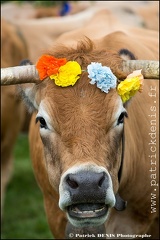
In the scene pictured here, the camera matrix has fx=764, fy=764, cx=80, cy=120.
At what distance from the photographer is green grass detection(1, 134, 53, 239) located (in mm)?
8422

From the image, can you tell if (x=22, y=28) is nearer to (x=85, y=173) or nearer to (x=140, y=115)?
(x=140, y=115)

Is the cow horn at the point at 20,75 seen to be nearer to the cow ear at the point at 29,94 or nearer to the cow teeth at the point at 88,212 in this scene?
the cow ear at the point at 29,94

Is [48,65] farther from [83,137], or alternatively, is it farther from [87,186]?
[87,186]

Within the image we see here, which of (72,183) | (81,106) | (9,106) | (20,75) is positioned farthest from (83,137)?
(9,106)

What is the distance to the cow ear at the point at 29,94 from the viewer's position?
5.58 m

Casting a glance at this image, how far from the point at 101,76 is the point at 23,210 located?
4.44 metres

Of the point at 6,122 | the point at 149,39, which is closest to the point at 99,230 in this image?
the point at 149,39

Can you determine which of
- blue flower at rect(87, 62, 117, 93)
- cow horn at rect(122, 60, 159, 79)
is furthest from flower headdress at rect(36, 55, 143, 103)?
cow horn at rect(122, 60, 159, 79)

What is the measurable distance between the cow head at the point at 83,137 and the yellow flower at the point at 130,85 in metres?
0.05

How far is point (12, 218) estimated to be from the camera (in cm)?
902

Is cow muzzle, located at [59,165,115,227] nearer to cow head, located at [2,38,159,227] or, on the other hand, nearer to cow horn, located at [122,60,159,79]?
cow head, located at [2,38,159,227]

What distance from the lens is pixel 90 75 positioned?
5.17 meters

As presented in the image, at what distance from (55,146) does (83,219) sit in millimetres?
557

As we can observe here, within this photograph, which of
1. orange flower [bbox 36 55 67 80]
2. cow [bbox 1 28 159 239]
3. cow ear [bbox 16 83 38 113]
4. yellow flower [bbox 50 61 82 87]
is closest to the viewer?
cow [bbox 1 28 159 239]
